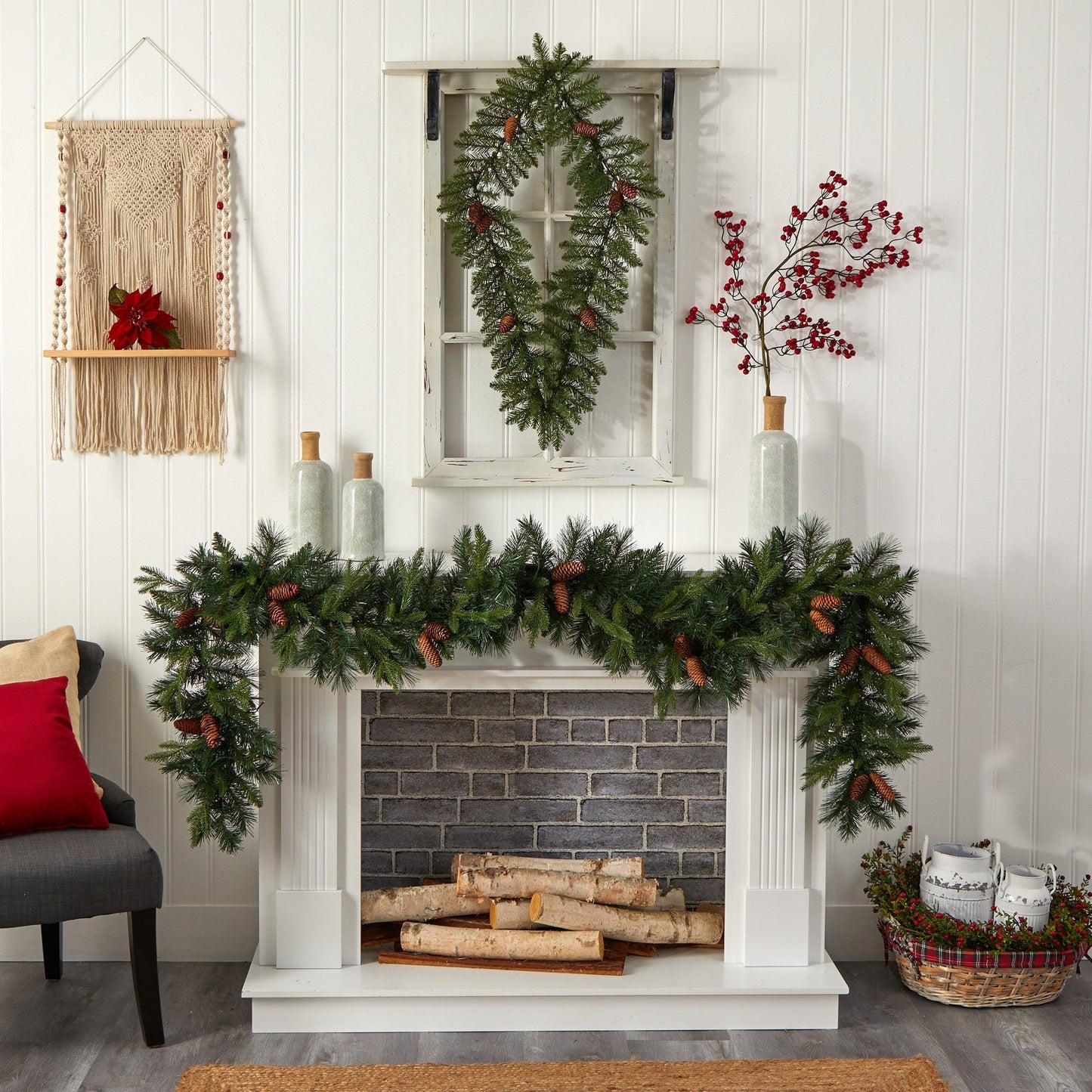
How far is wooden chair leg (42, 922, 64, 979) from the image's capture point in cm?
252

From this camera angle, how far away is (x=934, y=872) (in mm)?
2469

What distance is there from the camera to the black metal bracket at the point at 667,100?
8.34 ft

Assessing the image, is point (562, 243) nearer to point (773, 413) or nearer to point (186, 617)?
point (773, 413)

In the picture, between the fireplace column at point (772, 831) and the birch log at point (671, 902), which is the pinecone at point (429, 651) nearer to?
the fireplace column at point (772, 831)

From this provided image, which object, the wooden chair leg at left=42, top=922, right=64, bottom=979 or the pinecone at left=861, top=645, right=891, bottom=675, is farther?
the wooden chair leg at left=42, top=922, right=64, bottom=979

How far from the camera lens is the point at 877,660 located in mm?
2170

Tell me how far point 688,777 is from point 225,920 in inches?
48.1

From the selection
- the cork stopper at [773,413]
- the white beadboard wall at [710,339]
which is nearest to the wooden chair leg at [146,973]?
the white beadboard wall at [710,339]

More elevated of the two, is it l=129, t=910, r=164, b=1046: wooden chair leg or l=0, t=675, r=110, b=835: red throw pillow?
l=0, t=675, r=110, b=835: red throw pillow

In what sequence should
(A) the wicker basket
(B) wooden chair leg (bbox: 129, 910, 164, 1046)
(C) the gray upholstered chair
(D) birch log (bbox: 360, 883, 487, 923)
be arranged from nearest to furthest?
(C) the gray upholstered chair, (B) wooden chair leg (bbox: 129, 910, 164, 1046), (A) the wicker basket, (D) birch log (bbox: 360, 883, 487, 923)

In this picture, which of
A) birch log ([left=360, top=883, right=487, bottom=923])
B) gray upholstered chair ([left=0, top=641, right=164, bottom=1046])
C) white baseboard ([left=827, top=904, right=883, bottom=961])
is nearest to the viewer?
gray upholstered chair ([left=0, top=641, right=164, bottom=1046])

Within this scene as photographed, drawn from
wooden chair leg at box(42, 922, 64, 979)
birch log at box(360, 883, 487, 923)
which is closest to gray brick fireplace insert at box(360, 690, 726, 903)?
birch log at box(360, 883, 487, 923)

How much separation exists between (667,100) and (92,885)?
7.05ft

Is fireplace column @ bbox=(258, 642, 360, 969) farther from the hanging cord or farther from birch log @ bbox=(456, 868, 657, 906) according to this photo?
the hanging cord
